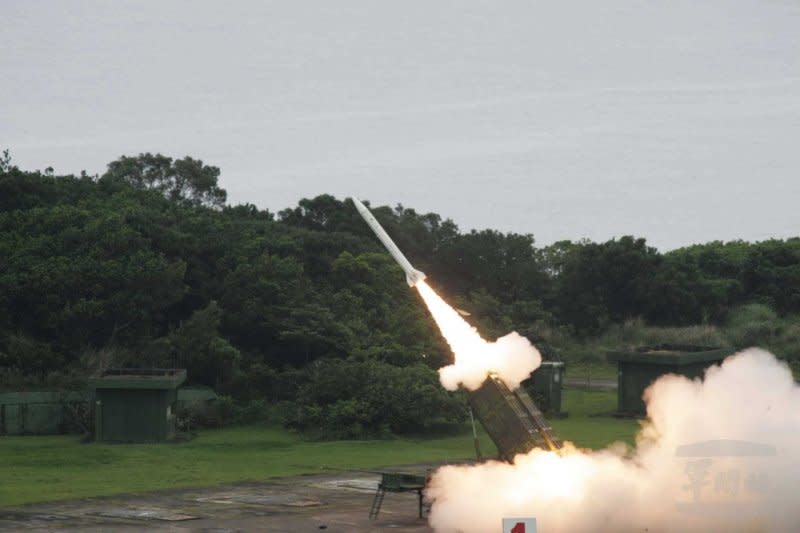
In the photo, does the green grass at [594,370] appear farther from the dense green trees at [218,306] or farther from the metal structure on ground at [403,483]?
the metal structure on ground at [403,483]

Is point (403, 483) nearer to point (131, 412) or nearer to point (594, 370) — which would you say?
point (131, 412)

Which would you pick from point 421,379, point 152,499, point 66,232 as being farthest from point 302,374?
point 152,499

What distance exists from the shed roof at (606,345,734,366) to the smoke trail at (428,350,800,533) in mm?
28026

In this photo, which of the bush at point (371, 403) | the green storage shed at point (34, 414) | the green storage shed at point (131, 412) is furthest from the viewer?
the bush at point (371, 403)

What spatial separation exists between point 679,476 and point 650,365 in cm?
3243

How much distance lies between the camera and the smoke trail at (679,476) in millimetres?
40031

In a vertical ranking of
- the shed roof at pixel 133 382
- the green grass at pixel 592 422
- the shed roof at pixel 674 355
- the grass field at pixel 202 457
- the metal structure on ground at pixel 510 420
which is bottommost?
the grass field at pixel 202 457

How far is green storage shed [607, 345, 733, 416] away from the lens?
2820 inches

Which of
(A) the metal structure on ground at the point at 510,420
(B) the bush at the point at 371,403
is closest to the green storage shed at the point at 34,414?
(B) the bush at the point at 371,403

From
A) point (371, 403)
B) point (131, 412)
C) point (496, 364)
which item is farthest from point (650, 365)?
point (496, 364)

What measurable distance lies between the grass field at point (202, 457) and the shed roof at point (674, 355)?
13.3 feet

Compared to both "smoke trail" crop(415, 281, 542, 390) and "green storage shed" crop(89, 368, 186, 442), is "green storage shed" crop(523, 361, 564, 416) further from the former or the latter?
"smoke trail" crop(415, 281, 542, 390)

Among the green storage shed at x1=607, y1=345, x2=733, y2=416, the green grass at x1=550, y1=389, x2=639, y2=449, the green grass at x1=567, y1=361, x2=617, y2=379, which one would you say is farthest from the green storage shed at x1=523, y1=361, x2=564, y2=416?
the green grass at x1=567, y1=361, x2=617, y2=379

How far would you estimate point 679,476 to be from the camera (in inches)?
1608
